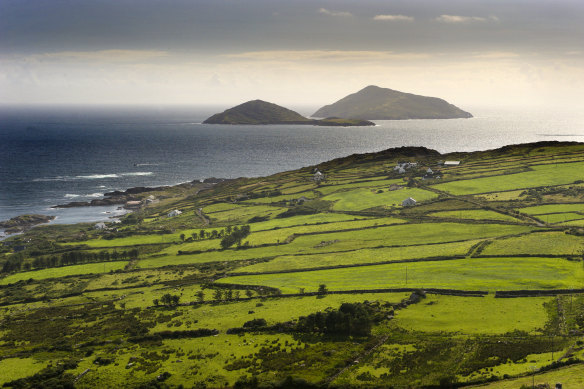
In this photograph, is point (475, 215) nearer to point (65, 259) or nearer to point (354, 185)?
point (354, 185)

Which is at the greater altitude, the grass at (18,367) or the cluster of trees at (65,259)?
the cluster of trees at (65,259)

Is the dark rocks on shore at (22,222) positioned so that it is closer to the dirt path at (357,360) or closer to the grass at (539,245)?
the dirt path at (357,360)

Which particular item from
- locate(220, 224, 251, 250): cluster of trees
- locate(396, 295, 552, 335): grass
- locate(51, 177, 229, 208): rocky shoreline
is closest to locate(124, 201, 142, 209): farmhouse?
locate(51, 177, 229, 208): rocky shoreline

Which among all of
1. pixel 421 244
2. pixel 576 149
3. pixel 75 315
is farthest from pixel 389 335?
pixel 576 149

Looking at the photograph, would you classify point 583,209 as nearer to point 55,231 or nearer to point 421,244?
point 421,244

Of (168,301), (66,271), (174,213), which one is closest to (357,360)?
(168,301)

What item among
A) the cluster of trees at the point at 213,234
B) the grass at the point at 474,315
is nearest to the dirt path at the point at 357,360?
the grass at the point at 474,315

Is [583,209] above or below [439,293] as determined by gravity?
above
